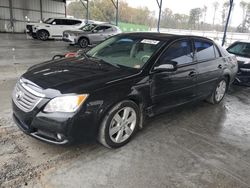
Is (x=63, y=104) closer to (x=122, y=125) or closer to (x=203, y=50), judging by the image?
(x=122, y=125)

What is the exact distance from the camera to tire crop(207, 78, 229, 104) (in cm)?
495

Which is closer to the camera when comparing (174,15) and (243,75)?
(243,75)

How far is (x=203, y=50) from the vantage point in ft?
14.3

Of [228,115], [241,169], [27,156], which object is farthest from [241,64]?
[27,156]

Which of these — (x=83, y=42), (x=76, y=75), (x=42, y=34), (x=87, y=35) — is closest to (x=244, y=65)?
(x=76, y=75)

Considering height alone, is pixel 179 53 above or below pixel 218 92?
above

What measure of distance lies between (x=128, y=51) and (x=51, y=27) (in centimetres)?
1557

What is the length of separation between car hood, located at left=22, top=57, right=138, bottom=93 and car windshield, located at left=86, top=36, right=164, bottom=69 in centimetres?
22

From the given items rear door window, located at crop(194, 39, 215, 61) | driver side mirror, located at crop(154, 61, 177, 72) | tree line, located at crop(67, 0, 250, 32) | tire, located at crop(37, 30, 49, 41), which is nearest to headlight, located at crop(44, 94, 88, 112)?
driver side mirror, located at crop(154, 61, 177, 72)

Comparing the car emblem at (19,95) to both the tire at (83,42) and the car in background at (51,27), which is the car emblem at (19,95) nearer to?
the tire at (83,42)

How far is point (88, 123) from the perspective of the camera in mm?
2658

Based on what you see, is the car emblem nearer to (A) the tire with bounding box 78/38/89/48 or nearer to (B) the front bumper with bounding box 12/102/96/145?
(B) the front bumper with bounding box 12/102/96/145

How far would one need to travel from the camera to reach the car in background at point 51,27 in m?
17.3

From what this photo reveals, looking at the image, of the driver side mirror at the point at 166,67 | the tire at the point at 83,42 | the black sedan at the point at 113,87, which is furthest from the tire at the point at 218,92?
the tire at the point at 83,42
